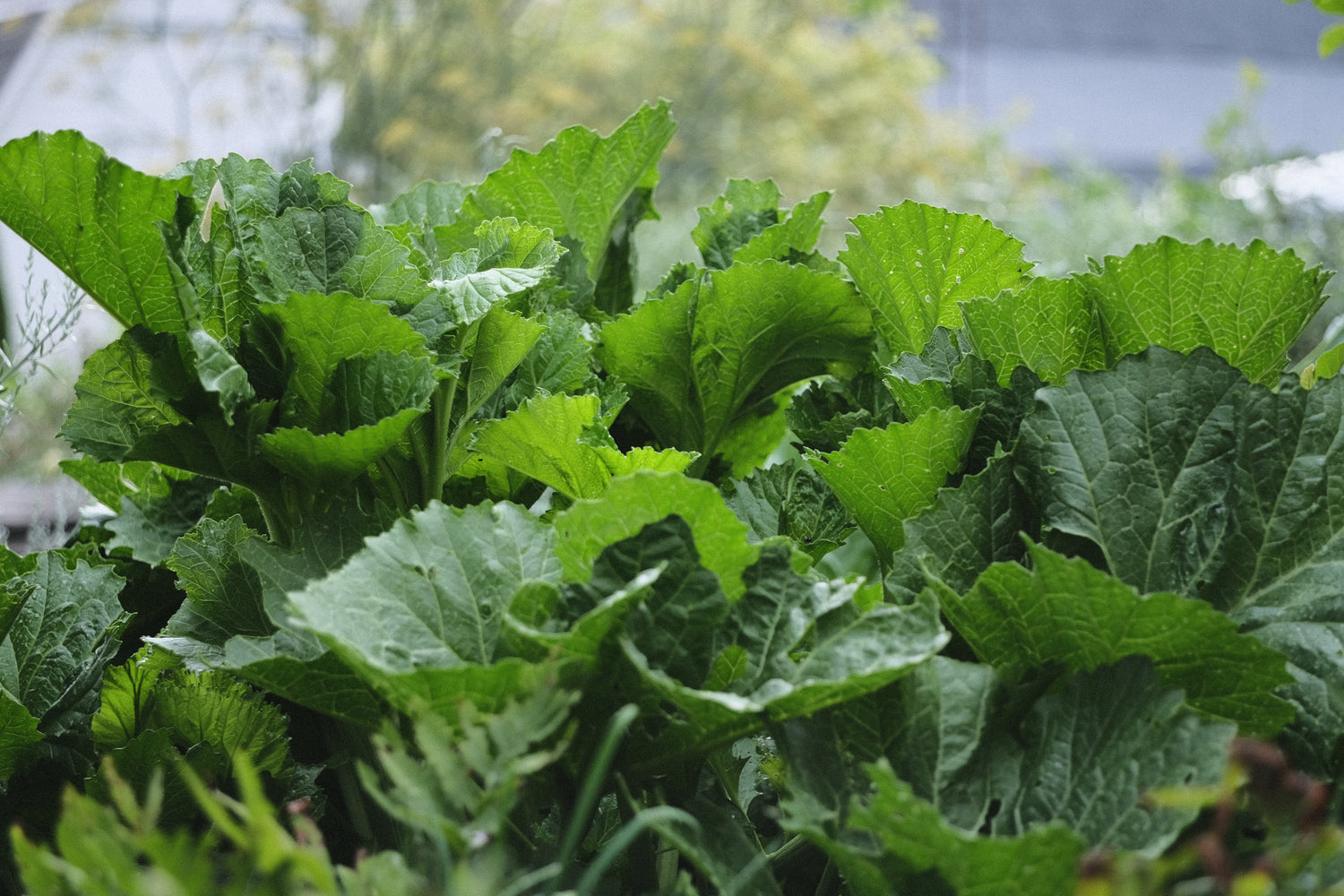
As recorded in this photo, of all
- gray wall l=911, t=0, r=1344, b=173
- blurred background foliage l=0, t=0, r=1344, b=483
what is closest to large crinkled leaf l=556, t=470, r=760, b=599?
blurred background foliage l=0, t=0, r=1344, b=483

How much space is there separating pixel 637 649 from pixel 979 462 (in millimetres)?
194

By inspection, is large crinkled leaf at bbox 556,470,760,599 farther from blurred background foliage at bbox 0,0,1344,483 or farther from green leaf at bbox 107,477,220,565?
blurred background foliage at bbox 0,0,1344,483

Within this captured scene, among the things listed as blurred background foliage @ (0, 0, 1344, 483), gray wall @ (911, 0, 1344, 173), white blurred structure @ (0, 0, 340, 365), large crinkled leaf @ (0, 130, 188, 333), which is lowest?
gray wall @ (911, 0, 1344, 173)

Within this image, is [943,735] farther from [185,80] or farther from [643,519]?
[185,80]

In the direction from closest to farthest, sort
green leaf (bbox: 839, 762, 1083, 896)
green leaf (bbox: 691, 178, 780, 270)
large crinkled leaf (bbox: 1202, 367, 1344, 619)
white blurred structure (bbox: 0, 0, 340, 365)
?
1. green leaf (bbox: 839, 762, 1083, 896)
2. large crinkled leaf (bbox: 1202, 367, 1344, 619)
3. green leaf (bbox: 691, 178, 780, 270)
4. white blurred structure (bbox: 0, 0, 340, 365)

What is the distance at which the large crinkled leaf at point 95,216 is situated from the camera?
453mm

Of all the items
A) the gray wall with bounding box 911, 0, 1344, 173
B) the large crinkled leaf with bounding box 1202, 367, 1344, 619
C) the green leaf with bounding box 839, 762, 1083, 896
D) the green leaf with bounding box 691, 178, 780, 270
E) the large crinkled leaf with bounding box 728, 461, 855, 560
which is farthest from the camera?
the gray wall with bounding box 911, 0, 1344, 173

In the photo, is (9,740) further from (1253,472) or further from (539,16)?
(539,16)

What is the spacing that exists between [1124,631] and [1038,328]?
6.4 inches

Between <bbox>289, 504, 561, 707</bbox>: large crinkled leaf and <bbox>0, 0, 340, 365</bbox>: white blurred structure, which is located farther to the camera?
<bbox>0, 0, 340, 365</bbox>: white blurred structure

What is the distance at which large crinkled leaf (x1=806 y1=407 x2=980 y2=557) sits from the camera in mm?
474

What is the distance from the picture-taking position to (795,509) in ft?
A: 1.83

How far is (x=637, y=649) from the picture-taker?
395 mm

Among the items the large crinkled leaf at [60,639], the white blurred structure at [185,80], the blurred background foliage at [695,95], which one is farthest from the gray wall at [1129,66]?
the large crinkled leaf at [60,639]
